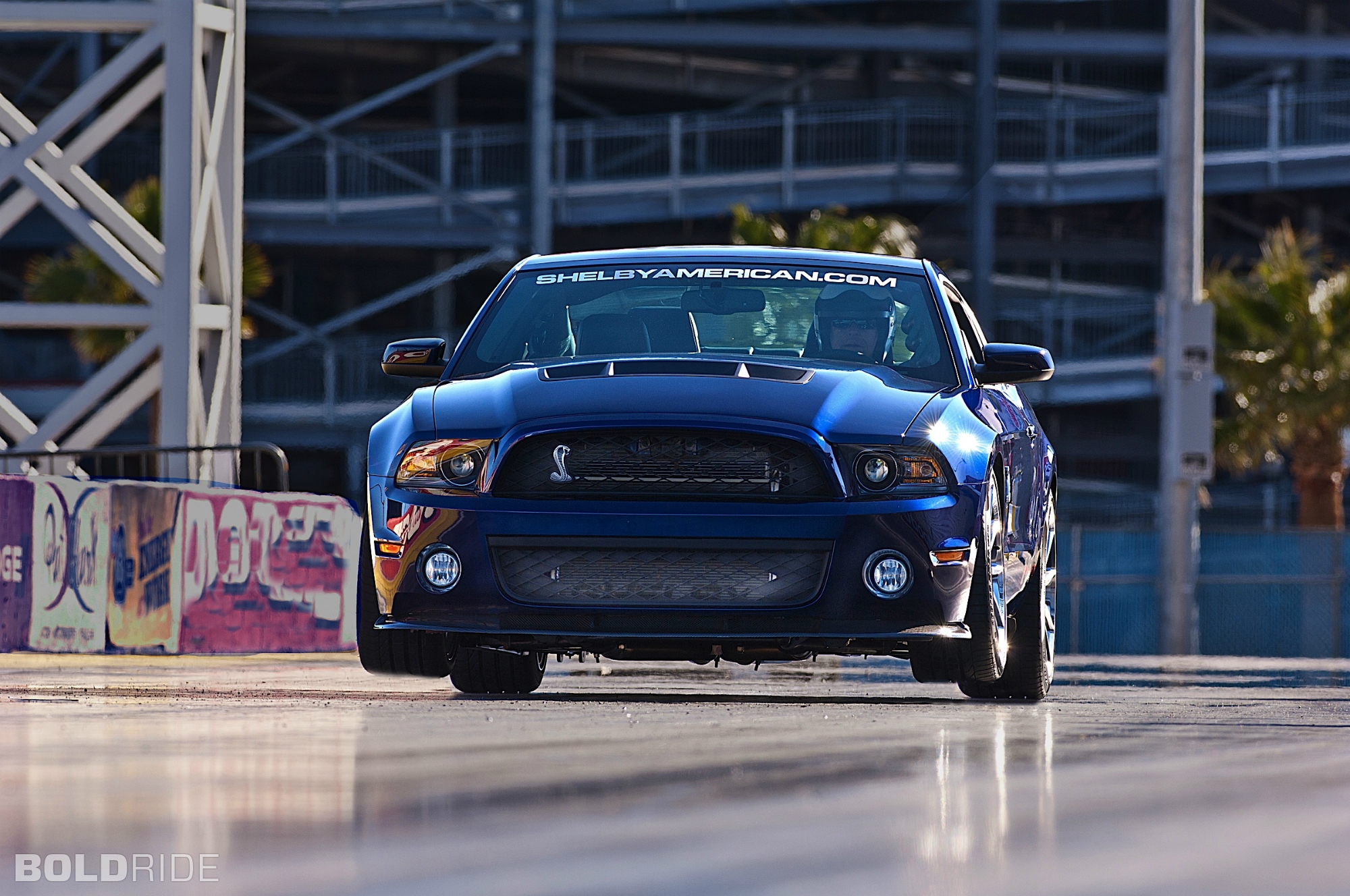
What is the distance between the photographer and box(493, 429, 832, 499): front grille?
727cm

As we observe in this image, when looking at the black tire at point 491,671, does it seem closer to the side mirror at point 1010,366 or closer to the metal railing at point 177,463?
the side mirror at point 1010,366

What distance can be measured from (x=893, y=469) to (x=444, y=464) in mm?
1526

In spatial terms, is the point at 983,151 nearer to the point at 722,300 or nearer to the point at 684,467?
the point at 722,300

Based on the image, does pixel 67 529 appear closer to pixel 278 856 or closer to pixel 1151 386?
pixel 278 856

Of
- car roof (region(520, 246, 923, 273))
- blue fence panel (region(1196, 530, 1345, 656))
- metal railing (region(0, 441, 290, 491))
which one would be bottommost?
blue fence panel (region(1196, 530, 1345, 656))

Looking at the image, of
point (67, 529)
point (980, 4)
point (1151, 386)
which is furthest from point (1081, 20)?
point (67, 529)

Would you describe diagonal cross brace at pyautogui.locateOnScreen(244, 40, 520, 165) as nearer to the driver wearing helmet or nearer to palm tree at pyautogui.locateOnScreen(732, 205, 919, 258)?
palm tree at pyautogui.locateOnScreen(732, 205, 919, 258)

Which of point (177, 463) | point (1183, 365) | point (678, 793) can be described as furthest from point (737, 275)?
point (1183, 365)

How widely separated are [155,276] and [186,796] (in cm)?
1195

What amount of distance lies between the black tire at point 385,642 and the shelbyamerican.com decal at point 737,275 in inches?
62.5

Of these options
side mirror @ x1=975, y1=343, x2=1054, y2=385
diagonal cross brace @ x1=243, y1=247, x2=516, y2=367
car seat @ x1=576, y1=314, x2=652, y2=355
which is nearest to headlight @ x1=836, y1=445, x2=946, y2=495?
side mirror @ x1=975, y1=343, x2=1054, y2=385

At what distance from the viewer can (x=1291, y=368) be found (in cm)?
2927

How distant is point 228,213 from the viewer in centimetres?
1723

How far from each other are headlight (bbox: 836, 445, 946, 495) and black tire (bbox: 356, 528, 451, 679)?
1.62 m
